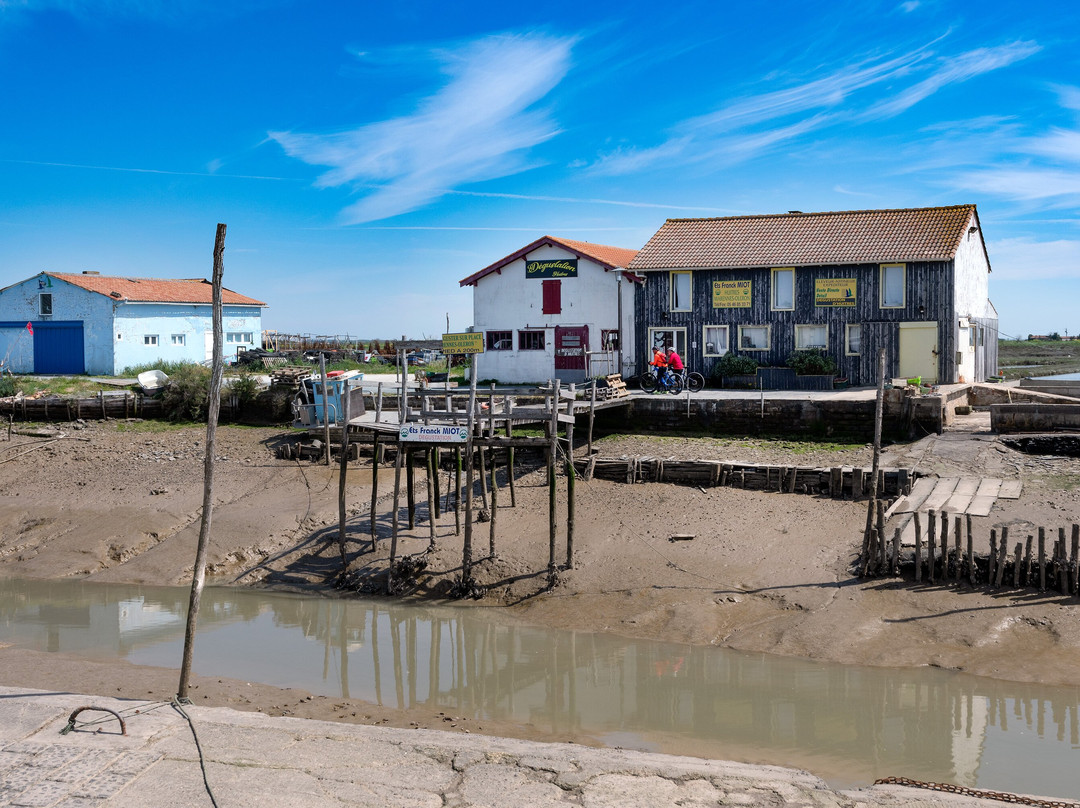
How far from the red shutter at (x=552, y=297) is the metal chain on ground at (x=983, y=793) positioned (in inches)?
991

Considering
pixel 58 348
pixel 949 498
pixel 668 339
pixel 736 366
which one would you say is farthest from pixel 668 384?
pixel 58 348

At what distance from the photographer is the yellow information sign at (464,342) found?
690 inches

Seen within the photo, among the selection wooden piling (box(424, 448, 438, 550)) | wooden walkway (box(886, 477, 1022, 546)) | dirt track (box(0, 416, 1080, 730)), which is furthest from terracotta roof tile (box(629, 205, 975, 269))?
wooden piling (box(424, 448, 438, 550))

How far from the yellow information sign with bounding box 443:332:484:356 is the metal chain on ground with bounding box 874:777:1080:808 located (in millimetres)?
10190

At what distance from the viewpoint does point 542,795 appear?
770cm

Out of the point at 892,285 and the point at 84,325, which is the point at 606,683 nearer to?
the point at 892,285

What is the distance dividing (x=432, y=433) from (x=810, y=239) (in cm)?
2048

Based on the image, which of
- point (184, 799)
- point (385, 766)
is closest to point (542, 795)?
A: point (385, 766)

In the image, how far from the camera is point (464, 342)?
18.9m

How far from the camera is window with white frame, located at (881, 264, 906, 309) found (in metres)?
29.1

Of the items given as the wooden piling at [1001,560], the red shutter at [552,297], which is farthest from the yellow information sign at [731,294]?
the wooden piling at [1001,560]

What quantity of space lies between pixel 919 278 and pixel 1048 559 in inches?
667

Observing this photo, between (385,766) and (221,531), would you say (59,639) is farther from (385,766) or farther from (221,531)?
(385,766)

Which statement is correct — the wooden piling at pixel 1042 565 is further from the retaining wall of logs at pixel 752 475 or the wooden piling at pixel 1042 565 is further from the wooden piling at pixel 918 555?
the retaining wall of logs at pixel 752 475
